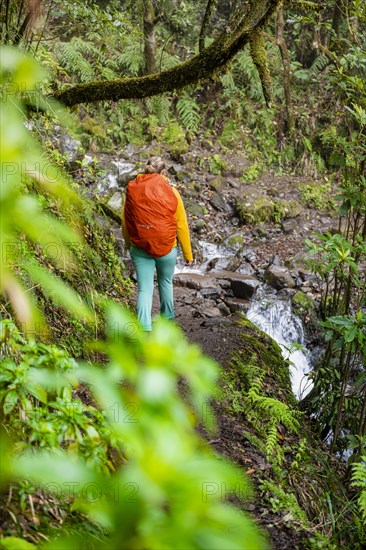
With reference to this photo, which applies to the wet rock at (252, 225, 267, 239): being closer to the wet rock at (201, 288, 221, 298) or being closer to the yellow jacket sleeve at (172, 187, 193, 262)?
the wet rock at (201, 288, 221, 298)

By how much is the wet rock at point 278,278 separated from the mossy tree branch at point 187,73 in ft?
19.6

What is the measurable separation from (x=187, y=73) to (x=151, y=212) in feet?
4.30

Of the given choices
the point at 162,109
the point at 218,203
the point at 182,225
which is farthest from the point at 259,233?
the point at 182,225

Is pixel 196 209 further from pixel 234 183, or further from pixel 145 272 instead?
pixel 145 272

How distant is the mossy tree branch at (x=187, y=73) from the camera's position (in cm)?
372

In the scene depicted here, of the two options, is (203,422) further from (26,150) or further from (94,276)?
(26,150)

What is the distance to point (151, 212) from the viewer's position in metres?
4.70

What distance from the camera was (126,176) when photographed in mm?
11289

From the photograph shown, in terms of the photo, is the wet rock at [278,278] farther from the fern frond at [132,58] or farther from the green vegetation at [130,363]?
the fern frond at [132,58]

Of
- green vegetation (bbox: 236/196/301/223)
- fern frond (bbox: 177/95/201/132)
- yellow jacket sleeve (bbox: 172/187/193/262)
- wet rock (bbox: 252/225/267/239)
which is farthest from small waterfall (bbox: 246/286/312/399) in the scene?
fern frond (bbox: 177/95/201/132)

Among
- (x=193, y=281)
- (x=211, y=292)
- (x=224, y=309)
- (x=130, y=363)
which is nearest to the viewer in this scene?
(x=130, y=363)

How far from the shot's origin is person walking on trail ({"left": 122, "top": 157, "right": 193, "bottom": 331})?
15.3 feet

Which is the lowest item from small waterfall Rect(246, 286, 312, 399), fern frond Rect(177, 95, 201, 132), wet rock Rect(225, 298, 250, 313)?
small waterfall Rect(246, 286, 312, 399)

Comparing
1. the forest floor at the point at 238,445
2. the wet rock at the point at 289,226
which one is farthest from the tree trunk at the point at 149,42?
the forest floor at the point at 238,445
